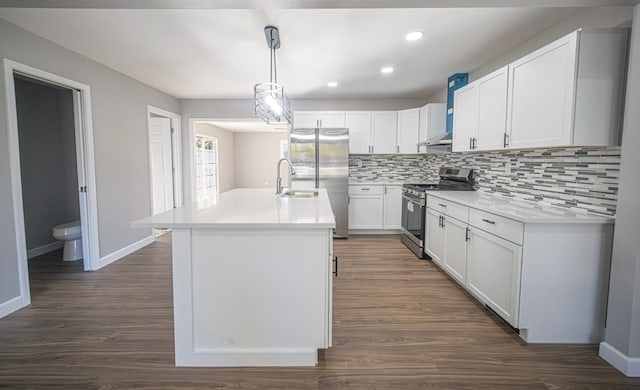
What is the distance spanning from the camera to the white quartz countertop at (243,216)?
5.55ft

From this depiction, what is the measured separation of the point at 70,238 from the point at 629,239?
5079mm

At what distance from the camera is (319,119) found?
4.92 meters

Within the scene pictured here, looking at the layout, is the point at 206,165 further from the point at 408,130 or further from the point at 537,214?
the point at 537,214

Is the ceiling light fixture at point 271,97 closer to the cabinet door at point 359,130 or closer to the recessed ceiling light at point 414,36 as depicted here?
the recessed ceiling light at point 414,36

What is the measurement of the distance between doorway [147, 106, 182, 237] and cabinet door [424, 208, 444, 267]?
13.2 feet

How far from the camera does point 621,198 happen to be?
176 centimetres

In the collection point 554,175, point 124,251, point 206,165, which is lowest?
point 124,251

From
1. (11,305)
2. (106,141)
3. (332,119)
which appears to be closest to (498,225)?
(332,119)

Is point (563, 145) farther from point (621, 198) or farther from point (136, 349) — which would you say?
point (136, 349)

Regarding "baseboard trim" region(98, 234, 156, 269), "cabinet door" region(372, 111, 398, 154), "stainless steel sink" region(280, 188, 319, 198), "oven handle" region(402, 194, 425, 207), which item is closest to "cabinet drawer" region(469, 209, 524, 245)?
"oven handle" region(402, 194, 425, 207)

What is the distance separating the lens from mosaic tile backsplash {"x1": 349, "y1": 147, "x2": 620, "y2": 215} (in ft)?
6.55

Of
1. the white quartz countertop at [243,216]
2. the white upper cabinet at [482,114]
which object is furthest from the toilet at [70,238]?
the white upper cabinet at [482,114]

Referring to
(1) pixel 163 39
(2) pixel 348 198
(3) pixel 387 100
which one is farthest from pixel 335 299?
(3) pixel 387 100

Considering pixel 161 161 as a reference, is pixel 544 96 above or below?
above
